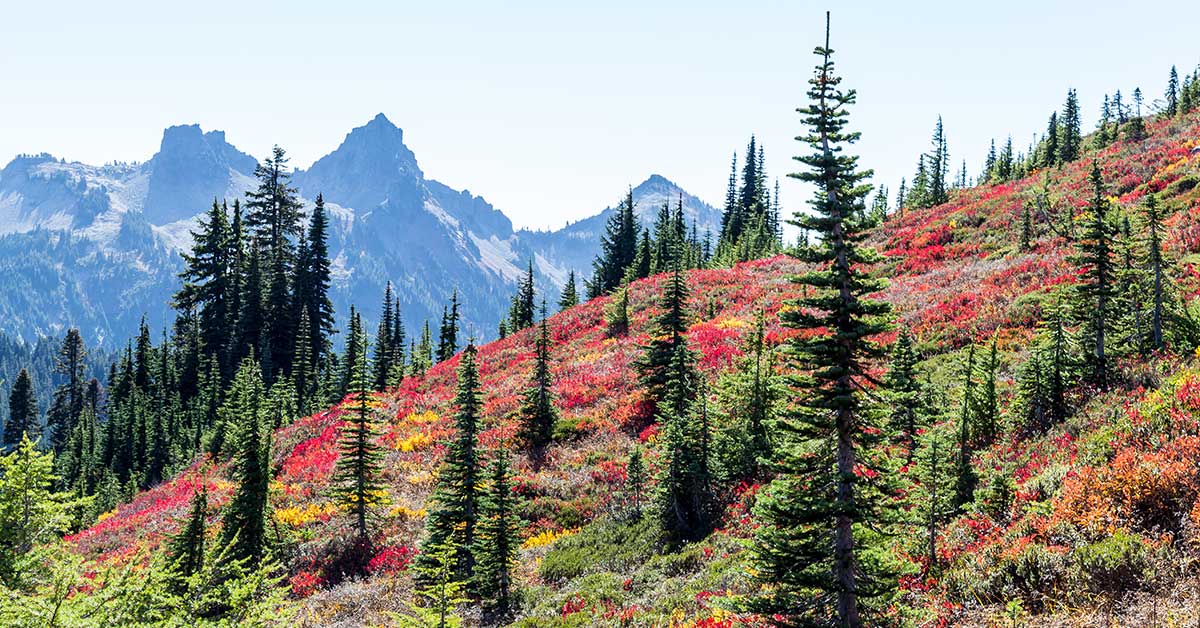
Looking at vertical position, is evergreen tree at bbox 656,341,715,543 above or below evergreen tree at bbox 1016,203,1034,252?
below

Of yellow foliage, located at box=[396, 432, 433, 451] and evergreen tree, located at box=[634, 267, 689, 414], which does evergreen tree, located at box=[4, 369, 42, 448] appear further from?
evergreen tree, located at box=[634, 267, 689, 414]

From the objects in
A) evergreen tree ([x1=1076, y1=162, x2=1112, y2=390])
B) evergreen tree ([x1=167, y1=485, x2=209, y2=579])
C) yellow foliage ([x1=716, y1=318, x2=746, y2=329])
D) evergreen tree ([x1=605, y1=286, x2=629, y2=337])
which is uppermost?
evergreen tree ([x1=605, y1=286, x2=629, y2=337])

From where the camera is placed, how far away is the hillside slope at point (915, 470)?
11.4 m

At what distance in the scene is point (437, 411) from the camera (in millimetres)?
41844

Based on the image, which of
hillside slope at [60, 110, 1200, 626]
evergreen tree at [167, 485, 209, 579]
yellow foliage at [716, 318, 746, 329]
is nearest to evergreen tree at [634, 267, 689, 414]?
hillside slope at [60, 110, 1200, 626]

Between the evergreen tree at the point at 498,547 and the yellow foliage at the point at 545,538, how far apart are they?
417cm

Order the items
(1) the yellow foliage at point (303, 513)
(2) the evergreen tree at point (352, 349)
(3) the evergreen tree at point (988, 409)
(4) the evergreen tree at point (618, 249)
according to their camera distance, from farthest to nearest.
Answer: (4) the evergreen tree at point (618, 249) < (2) the evergreen tree at point (352, 349) < (1) the yellow foliage at point (303, 513) < (3) the evergreen tree at point (988, 409)

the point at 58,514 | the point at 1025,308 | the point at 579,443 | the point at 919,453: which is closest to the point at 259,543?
the point at 58,514

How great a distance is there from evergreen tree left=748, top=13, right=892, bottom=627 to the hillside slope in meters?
1.50

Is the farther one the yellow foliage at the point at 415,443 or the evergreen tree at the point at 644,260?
the evergreen tree at the point at 644,260

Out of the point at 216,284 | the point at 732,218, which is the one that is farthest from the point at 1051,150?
the point at 216,284

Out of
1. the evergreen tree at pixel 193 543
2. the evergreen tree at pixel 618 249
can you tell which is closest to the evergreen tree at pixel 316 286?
the evergreen tree at pixel 618 249

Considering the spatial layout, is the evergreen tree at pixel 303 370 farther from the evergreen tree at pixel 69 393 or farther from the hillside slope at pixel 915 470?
the evergreen tree at pixel 69 393

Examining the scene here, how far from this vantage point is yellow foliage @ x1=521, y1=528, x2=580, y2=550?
81.5 ft
